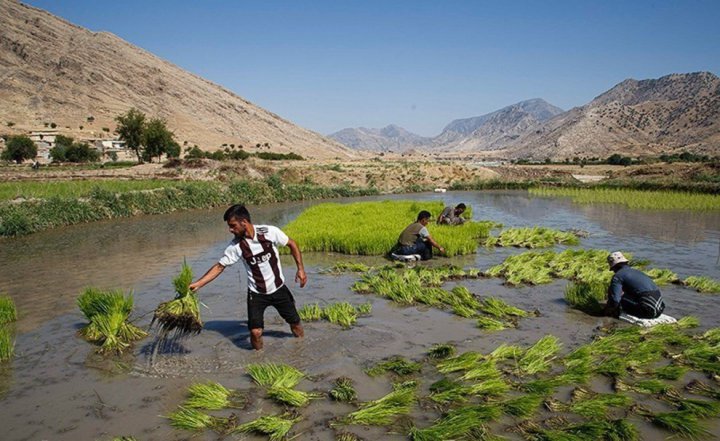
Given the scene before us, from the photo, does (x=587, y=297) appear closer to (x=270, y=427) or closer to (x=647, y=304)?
(x=647, y=304)

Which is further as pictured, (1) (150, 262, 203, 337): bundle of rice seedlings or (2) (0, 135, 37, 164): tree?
(2) (0, 135, 37, 164): tree

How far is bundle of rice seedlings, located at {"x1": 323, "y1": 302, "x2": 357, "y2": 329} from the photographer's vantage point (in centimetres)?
753

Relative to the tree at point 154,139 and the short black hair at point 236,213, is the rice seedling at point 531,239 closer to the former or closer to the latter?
the short black hair at point 236,213

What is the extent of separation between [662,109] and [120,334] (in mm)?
137470

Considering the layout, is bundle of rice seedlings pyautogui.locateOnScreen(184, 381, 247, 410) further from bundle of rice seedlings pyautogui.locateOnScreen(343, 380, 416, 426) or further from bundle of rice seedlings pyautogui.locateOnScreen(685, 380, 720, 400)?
bundle of rice seedlings pyautogui.locateOnScreen(685, 380, 720, 400)

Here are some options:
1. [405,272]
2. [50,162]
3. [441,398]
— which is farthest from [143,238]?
[50,162]

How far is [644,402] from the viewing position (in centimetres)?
493

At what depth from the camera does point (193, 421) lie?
4.64 meters

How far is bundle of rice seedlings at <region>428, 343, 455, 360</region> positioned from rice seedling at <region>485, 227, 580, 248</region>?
8658 millimetres

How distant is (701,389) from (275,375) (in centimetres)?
454

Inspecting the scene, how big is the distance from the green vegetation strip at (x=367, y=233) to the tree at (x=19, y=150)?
4131 centimetres

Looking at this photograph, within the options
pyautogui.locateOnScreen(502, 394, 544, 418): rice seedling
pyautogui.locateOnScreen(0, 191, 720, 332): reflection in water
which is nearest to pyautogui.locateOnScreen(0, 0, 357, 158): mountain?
pyautogui.locateOnScreen(0, 191, 720, 332): reflection in water

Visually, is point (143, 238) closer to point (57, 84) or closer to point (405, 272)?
point (405, 272)

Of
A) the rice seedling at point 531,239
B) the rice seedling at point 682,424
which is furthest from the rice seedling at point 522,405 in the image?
the rice seedling at point 531,239
